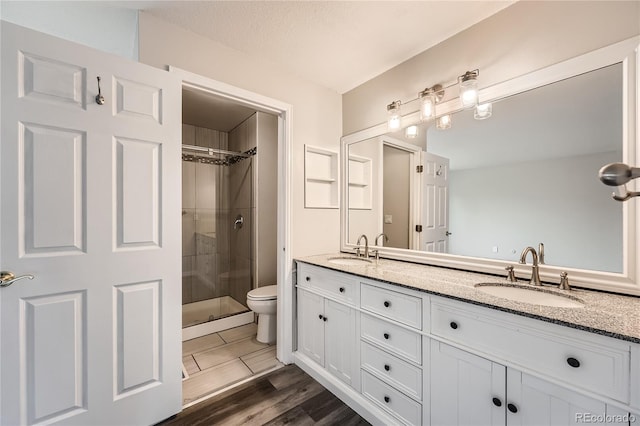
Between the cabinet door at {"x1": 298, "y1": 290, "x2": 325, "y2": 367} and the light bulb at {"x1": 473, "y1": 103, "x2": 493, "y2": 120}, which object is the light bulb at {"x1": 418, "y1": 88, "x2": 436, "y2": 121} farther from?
the cabinet door at {"x1": 298, "y1": 290, "x2": 325, "y2": 367}

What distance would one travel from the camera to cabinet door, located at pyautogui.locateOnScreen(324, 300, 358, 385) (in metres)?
1.69

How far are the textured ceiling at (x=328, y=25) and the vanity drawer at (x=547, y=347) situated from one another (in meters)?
1.71

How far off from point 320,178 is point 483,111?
4.43ft

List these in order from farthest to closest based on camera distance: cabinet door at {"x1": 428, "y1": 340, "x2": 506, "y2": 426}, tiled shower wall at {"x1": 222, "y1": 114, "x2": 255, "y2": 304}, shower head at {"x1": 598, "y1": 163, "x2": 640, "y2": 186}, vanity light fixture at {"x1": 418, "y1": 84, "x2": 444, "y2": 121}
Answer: tiled shower wall at {"x1": 222, "y1": 114, "x2": 255, "y2": 304}
vanity light fixture at {"x1": 418, "y1": 84, "x2": 444, "y2": 121}
cabinet door at {"x1": 428, "y1": 340, "x2": 506, "y2": 426}
shower head at {"x1": 598, "y1": 163, "x2": 640, "y2": 186}

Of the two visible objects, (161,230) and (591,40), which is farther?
(161,230)

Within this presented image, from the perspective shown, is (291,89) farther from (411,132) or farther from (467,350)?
(467,350)

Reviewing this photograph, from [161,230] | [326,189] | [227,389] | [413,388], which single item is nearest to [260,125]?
[326,189]

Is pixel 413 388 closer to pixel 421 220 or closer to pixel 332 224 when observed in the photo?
pixel 421 220

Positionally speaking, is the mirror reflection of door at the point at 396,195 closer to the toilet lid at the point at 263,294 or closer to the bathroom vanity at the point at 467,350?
the bathroom vanity at the point at 467,350

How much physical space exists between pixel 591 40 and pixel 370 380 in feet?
7.08

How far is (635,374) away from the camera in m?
0.79

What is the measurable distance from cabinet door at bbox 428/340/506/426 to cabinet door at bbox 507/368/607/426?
4 cm

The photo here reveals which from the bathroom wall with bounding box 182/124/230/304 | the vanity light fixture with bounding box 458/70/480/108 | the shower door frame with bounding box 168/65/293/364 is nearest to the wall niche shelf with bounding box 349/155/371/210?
the shower door frame with bounding box 168/65/293/364

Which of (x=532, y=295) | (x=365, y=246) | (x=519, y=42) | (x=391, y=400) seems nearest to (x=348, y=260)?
(x=365, y=246)
